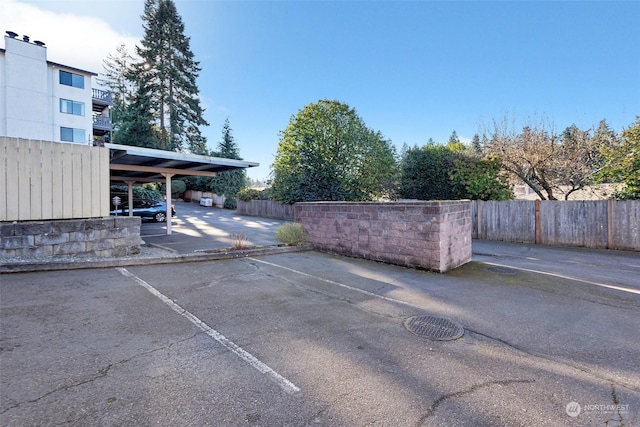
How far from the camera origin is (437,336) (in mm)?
3211

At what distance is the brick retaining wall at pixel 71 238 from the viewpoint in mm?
5961

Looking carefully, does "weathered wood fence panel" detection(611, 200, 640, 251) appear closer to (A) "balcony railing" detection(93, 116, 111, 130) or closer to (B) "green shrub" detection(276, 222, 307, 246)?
(B) "green shrub" detection(276, 222, 307, 246)

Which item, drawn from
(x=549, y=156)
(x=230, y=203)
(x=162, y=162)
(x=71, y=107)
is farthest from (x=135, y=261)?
(x=71, y=107)

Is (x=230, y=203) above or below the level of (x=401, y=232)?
above

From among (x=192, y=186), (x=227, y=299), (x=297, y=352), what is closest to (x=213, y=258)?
(x=227, y=299)

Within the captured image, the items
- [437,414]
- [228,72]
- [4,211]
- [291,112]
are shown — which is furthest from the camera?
[291,112]

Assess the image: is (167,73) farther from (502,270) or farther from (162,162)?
(502,270)

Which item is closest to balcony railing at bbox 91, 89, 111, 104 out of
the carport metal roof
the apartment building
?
the apartment building

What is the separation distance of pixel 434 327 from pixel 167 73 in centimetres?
3896

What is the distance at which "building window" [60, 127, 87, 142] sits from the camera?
85.0 feet

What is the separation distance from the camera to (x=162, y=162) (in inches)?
428

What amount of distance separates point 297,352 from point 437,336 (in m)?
1.48

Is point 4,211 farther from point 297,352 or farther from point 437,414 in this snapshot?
point 437,414

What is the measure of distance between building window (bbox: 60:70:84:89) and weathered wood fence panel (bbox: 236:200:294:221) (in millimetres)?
17488
